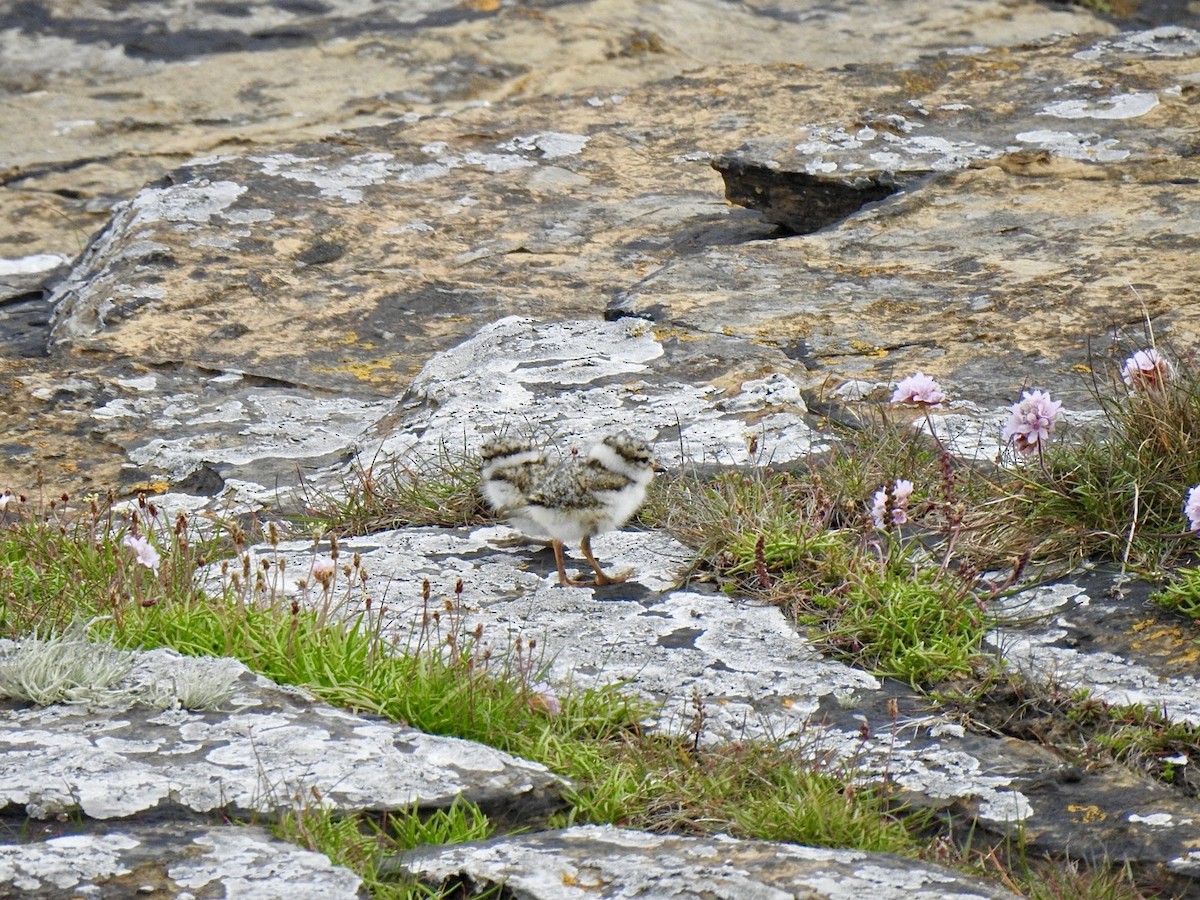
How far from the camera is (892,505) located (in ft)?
15.6

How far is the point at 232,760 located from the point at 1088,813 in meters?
2.18

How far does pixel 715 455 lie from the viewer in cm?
547

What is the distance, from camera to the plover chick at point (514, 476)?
16.3ft

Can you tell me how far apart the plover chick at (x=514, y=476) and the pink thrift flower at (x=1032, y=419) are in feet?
5.23

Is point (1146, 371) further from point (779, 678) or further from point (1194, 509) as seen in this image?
point (779, 678)

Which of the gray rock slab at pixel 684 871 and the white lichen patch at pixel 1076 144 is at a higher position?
the white lichen patch at pixel 1076 144

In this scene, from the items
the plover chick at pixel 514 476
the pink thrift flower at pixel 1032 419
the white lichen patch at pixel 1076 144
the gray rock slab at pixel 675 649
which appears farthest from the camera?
the white lichen patch at pixel 1076 144

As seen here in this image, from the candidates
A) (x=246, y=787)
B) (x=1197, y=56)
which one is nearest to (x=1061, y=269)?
(x=1197, y=56)

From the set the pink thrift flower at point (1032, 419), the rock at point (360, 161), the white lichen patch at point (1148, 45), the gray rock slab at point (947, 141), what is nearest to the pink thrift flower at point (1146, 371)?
the pink thrift flower at point (1032, 419)

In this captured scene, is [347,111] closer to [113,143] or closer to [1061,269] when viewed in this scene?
[113,143]

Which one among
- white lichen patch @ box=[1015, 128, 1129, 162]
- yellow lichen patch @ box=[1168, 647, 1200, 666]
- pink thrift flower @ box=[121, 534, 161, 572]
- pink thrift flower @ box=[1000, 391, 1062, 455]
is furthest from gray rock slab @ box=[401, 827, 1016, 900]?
white lichen patch @ box=[1015, 128, 1129, 162]

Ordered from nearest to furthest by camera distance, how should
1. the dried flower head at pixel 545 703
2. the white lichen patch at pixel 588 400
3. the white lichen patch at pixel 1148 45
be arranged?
the dried flower head at pixel 545 703, the white lichen patch at pixel 588 400, the white lichen patch at pixel 1148 45

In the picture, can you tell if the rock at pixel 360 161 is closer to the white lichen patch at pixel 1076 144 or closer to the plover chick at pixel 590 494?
the white lichen patch at pixel 1076 144

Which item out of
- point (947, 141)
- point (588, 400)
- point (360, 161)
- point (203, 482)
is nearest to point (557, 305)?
point (588, 400)
